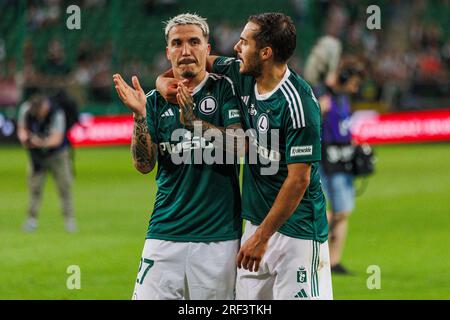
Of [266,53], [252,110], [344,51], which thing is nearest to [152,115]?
[252,110]

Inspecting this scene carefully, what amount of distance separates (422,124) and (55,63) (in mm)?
10863

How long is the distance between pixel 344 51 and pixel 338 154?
2012cm

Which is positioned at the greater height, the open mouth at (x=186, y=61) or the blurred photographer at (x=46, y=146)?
the open mouth at (x=186, y=61)

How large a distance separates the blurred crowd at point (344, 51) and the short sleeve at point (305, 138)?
20.8 meters

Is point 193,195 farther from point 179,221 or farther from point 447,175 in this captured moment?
point 447,175

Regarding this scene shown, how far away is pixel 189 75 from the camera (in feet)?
22.0

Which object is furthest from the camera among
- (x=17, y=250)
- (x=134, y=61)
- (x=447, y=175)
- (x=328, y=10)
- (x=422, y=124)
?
(x=328, y=10)

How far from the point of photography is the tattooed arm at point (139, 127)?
671 cm

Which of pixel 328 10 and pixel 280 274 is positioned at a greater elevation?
pixel 328 10

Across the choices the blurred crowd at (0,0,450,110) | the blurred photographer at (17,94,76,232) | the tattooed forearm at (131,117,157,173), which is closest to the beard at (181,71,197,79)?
the tattooed forearm at (131,117,157,173)

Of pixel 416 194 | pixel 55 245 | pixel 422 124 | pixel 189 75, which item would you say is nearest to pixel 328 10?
pixel 422 124

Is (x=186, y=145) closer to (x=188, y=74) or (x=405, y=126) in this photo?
(x=188, y=74)

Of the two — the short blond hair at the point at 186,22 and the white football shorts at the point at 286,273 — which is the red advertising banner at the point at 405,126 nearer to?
the short blond hair at the point at 186,22

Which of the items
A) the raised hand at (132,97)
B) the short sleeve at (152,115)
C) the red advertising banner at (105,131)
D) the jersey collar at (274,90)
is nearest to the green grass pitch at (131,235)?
the red advertising banner at (105,131)
